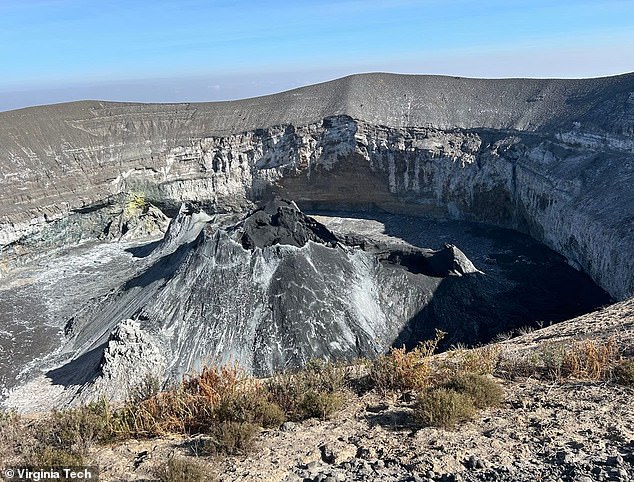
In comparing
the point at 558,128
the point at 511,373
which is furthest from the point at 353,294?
the point at 558,128

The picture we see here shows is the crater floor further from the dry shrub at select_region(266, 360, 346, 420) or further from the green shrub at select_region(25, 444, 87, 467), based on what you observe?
the green shrub at select_region(25, 444, 87, 467)

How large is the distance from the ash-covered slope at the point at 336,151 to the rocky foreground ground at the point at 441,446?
1896 cm

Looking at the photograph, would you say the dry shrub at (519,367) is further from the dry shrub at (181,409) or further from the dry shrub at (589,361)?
the dry shrub at (181,409)

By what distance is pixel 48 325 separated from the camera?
2011cm

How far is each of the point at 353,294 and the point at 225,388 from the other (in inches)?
405

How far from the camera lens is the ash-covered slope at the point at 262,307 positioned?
1488 centimetres

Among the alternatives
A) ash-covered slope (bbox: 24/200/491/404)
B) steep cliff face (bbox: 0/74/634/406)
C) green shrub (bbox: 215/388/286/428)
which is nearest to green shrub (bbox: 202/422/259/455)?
green shrub (bbox: 215/388/286/428)

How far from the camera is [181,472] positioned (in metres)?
5.25

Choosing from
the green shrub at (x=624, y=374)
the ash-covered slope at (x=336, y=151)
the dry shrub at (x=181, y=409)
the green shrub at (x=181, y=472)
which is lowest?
the dry shrub at (x=181, y=409)

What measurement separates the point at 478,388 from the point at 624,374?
6.71ft

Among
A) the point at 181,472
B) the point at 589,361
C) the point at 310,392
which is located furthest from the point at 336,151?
the point at 181,472

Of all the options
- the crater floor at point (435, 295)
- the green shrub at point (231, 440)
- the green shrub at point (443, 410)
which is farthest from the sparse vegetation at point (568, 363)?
the crater floor at point (435, 295)

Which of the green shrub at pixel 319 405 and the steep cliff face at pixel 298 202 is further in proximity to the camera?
the steep cliff face at pixel 298 202

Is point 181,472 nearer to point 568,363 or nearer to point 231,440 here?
point 231,440
